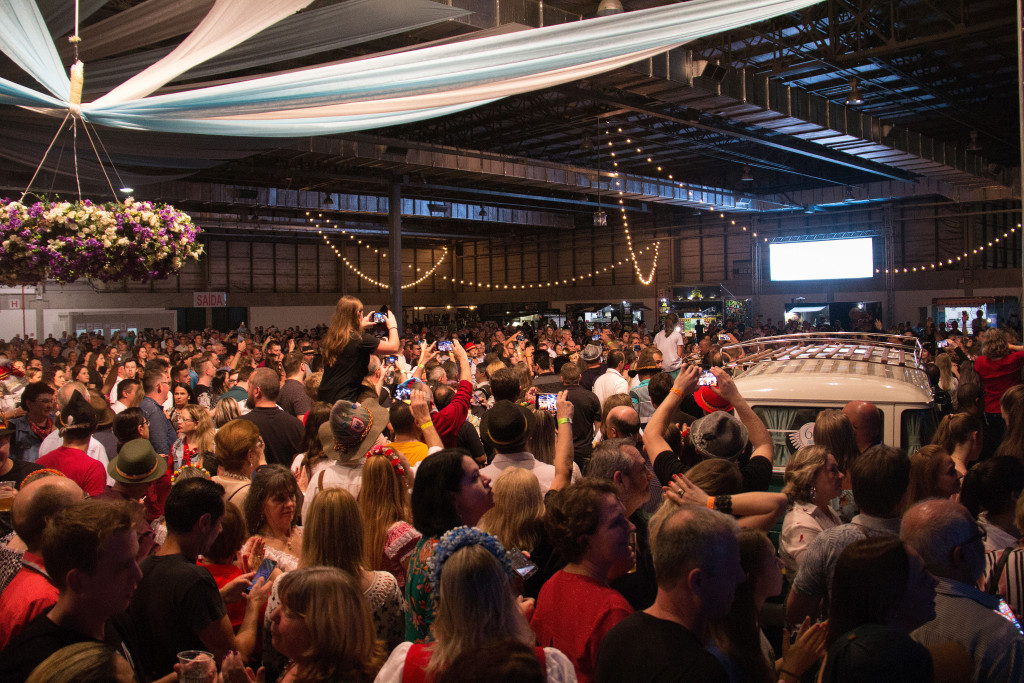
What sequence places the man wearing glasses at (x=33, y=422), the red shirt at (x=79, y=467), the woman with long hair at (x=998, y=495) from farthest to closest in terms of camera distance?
1. the man wearing glasses at (x=33, y=422)
2. the red shirt at (x=79, y=467)
3. the woman with long hair at (x=998, y=495)

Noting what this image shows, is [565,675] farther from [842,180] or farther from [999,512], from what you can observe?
[842,180]

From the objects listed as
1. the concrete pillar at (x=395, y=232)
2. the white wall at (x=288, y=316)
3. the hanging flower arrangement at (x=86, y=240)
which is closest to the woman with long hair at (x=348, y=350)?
the hanging flower arrangement at (x=86, y=240)

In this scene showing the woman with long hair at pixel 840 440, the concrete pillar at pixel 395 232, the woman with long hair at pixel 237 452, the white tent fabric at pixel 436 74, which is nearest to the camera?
the woman with long hair at pixel 237 452

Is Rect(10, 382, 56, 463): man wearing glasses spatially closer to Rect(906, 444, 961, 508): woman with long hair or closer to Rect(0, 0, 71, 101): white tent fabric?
Rect(0, 0, 71, 101): white tent fabric

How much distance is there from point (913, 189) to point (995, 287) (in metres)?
4.31

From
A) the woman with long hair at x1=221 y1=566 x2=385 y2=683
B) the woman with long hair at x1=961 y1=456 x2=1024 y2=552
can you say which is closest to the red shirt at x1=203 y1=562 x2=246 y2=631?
the woman with long hair at x1=221 y1=566 x2=385 y2=683

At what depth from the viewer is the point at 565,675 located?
164 centimetres

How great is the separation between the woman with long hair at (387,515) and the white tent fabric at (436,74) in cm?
282

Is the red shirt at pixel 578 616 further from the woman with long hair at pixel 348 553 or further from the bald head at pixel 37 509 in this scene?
the bald head at pixel 37 509

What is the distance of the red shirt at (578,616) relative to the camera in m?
1.97

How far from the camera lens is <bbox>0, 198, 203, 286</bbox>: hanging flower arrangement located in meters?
4.60

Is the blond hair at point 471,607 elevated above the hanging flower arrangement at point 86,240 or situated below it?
below

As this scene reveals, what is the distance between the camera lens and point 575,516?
7.22 feet

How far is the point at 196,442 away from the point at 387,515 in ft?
6.23
